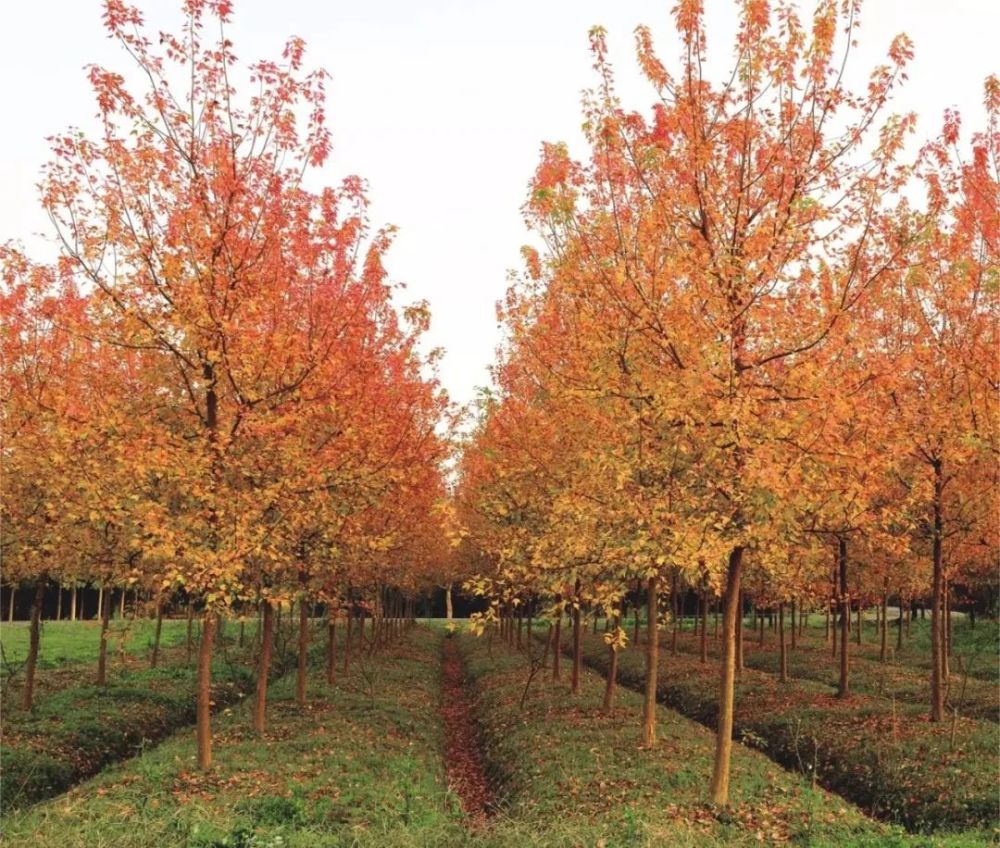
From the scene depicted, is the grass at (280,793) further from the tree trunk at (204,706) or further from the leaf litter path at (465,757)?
the leaf litter path at (465,757)

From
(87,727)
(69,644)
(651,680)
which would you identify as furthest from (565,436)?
(69,644)

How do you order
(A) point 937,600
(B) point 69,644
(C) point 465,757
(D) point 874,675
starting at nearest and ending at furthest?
(A) point 937,600, (C) point 465,757, (D) point 874,675, (B) point 69,644

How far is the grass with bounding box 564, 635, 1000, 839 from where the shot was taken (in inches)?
436

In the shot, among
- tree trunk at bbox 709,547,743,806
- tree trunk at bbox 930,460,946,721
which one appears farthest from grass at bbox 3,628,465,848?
tree trunk at bbox 930,460,946,721

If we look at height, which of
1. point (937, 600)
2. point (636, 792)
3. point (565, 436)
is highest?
point (565, 436)

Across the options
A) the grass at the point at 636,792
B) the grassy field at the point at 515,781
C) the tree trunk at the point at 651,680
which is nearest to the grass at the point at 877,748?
the grassy field at the point at 515,781

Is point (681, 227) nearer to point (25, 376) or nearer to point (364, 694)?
point (25, 376)

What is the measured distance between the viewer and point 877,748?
13.2 metres

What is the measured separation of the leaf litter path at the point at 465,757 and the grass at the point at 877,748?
174 inches

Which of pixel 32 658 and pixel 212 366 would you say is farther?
pixel 32 658

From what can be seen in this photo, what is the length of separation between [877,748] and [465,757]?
7.77 meters

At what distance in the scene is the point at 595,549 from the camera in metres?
10.3

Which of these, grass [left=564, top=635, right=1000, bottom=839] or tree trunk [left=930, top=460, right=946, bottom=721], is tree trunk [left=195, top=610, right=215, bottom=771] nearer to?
grass [left=564, top=635, right=1000, bottom=839]

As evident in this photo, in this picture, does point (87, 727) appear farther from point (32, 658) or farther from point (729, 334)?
point (729, 334)
